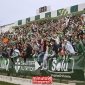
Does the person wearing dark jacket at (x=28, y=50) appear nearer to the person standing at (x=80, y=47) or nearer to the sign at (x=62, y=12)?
the person standing at (x=80, y=47)

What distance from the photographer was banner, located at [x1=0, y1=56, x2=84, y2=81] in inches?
450

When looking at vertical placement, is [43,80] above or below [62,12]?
below

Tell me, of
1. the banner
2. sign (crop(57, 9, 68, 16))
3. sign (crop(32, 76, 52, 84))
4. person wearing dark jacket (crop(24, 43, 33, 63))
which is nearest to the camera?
the banner

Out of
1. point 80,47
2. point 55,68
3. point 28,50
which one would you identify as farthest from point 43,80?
point 28,50

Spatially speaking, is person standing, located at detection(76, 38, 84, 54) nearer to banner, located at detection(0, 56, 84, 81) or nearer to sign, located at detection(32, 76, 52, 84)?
banner, located at detection(0, 56, 84, 81)

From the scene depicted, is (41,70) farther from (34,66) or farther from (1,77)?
(1,77)

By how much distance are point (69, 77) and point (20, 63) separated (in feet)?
16.1

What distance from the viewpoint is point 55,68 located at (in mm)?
13047

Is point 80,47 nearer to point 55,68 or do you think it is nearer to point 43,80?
point 55,68

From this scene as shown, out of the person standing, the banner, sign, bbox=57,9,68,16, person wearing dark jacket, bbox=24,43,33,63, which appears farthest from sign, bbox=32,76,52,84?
sign, bbox=57,9,68,16

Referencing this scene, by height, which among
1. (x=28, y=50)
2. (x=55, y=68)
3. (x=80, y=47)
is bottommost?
(x=55, y=68)

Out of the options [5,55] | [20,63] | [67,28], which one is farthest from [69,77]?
[67,28]

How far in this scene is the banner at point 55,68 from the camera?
11.4 metres

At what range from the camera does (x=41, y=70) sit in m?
14.3
